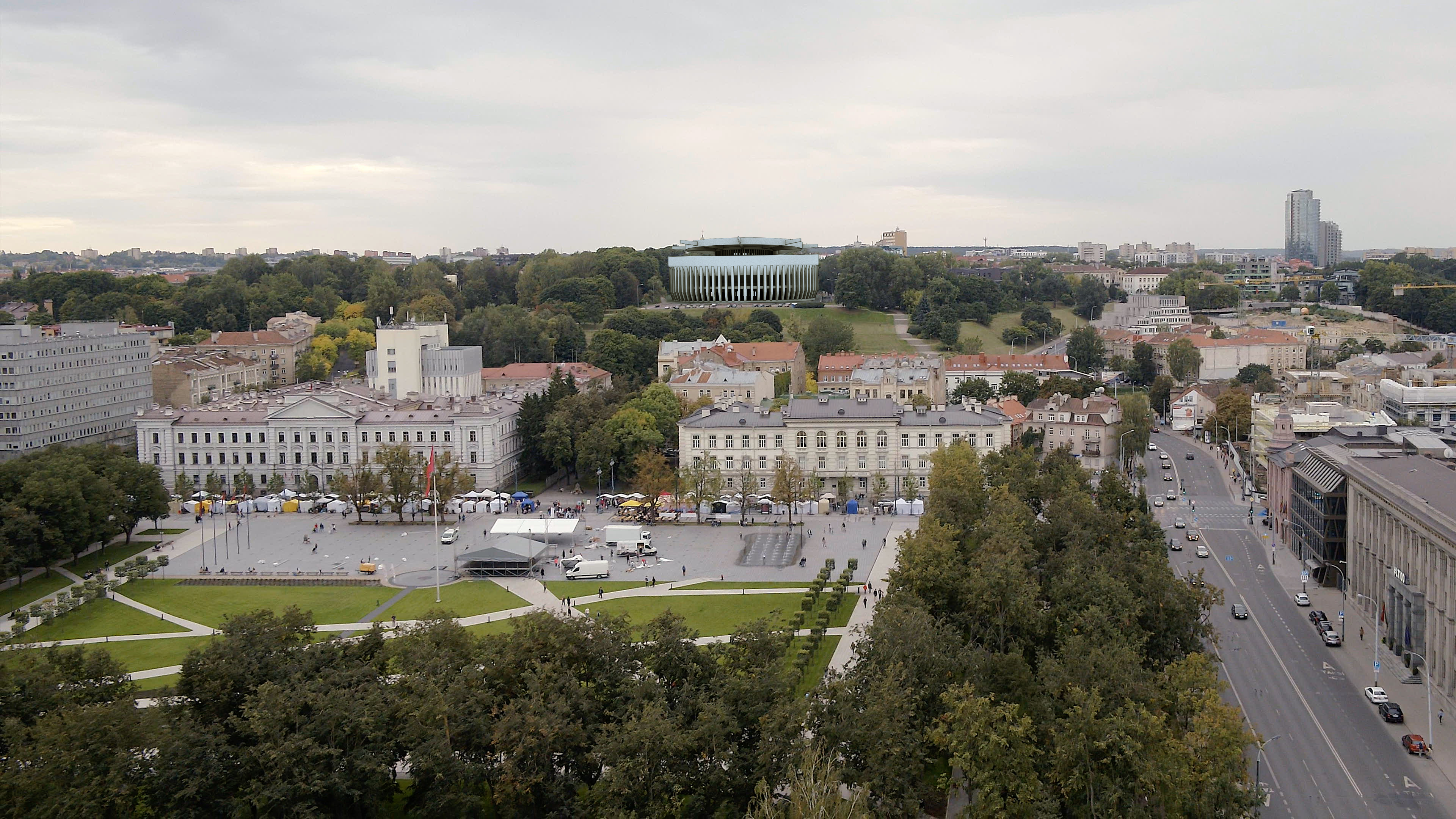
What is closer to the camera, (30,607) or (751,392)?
(30,607)

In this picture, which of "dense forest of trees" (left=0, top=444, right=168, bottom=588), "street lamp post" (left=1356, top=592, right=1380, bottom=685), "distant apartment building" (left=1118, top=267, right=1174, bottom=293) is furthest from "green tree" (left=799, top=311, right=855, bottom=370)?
"distant apartment building" (left=1118, top=267, right=1174, bottom=293)

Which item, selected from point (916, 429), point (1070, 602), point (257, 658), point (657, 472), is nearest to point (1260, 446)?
point (916, 429)

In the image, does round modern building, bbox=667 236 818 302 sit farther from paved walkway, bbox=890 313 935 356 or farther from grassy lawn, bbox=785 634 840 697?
grassy lawn, bbox=785 634 840 697

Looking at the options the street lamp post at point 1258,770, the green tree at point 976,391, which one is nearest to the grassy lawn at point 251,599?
the street lamp post at point 1258,770

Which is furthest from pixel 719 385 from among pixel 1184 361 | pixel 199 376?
pixel 1184 361

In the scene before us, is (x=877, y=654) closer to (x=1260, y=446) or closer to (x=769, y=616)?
(x=769, y=616)

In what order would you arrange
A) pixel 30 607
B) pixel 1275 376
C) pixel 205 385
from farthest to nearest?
pixel 1275 376
pixel 205 385
pixel 30 607
